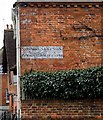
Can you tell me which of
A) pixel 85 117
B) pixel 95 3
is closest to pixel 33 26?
pixel 95 3

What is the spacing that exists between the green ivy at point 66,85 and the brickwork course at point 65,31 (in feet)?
3.35

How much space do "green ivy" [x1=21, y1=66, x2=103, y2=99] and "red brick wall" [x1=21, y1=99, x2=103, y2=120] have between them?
23cm

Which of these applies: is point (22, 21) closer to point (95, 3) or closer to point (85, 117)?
point (95, 3)

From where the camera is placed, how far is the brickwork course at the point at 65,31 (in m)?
14.0

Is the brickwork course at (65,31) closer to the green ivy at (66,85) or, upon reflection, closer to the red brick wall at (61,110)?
the green ivy at (66,85)

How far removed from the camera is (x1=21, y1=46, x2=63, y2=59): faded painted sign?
13.8 meters

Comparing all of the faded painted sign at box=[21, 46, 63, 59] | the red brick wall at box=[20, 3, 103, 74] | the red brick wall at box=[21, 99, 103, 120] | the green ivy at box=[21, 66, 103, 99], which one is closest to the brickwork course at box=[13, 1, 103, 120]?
the red brick wall at box=[20, 3, 103, 74]

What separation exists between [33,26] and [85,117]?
373cm

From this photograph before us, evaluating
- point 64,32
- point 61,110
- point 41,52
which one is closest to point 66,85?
point 61,110

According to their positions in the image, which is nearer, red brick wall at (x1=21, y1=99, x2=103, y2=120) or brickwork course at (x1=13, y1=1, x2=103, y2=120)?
red brick wall at (x1=21, y1=99, x2=103, y2=120)

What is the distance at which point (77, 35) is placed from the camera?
1423 centimetres

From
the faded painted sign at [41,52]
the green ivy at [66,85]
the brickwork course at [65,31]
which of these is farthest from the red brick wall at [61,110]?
the faded painted sign at [41,52]

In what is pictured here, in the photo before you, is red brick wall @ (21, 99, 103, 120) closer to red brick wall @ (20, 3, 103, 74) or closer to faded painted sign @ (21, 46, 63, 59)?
red brick wall @ (20, 3, 103, 74)

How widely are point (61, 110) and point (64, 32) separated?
290 centimetres
